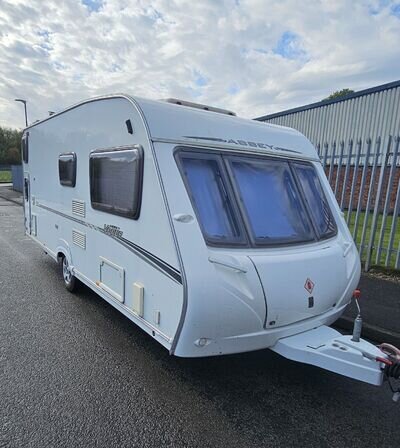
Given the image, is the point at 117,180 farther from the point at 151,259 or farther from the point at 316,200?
the point at 316,200

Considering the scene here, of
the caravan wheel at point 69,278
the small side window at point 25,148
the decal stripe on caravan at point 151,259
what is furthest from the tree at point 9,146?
the decal stripe on caravan at point 151,259

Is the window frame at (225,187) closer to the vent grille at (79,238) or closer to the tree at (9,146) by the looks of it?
the vent grille at (79,238)

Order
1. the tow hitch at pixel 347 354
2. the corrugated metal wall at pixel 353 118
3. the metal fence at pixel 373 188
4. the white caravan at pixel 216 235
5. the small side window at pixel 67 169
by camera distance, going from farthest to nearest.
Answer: the corrugated metal wall at pixel 353 118, the metal fence at pixel 373 188, the small side window at pixel 67 169, the white caravan at pixel 216 235, the tow hitch at pixel 347 354

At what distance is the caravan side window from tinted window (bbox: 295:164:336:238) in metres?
1.74

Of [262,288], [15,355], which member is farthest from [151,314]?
[15,355]

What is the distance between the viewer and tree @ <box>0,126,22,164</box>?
58.6m

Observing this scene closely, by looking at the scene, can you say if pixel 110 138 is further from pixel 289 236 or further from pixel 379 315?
pixel 379 315

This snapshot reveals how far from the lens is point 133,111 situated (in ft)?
9.90

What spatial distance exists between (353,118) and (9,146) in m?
65.8

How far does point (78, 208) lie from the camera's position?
438cm

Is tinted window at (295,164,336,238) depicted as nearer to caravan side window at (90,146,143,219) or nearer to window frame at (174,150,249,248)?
window frame at (174,150,249,248)

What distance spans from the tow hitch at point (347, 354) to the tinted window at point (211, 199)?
995mm

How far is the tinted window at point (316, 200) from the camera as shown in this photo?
139 inches

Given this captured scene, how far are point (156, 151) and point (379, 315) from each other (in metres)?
3.56
